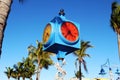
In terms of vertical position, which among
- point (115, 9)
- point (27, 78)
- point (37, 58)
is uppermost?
point (115, 9)

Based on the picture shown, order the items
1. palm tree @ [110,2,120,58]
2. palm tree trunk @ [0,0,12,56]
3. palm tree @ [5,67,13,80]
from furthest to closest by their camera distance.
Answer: palm tree @ [5,67,13,80]
palm tree @ [110,2,120,58]
palm tree trunk @ [0,0,12,56]

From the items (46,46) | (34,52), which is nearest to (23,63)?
(34,52)

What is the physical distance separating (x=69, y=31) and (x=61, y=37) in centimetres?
109

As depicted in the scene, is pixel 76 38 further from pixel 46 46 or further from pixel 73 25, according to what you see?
pixel 46 46

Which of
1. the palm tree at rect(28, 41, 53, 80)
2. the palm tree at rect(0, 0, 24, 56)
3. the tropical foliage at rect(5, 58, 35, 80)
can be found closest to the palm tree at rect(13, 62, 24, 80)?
the tropical foliage at rect(5, 58, 35, 80)

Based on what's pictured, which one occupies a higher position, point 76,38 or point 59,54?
point 76,38

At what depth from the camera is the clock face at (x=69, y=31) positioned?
68.1 ft

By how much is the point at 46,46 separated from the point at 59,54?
180 cm

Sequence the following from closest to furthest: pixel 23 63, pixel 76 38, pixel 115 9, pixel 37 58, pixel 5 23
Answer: pixel 5 23, pixel 76 38, pixel 115 9, pixel 37 58, pixel 23 63

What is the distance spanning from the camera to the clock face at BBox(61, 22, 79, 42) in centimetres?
2077

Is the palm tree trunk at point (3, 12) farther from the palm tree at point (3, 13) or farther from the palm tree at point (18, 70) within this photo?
the palm tree at point (18, 70)

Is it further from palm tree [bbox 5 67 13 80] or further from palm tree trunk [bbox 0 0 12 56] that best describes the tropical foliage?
palm tree trunk [bbox 0 0 12 56]

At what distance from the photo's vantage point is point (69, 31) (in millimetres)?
20984

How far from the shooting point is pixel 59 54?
2025 cm
